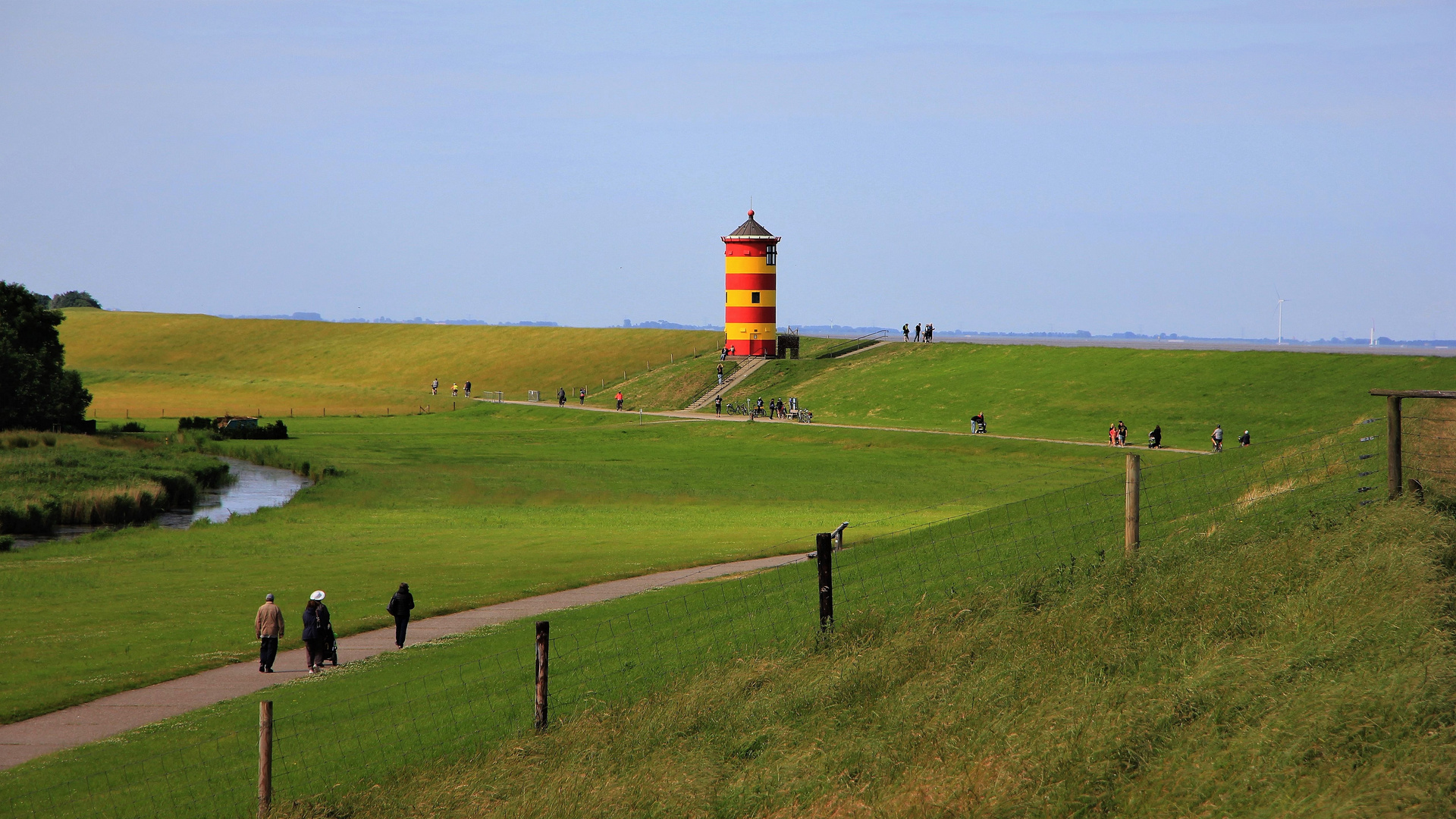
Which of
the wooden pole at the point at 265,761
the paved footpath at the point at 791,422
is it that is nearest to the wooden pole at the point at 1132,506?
the wooden pole at the point at 265,761

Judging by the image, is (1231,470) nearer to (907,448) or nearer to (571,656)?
(571,656)

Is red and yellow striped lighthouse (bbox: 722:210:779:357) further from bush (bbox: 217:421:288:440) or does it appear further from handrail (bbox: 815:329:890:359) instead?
bush (bbox: 217:421:288:440)

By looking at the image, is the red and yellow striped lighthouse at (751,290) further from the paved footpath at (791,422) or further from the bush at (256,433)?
the bush at (256,433)

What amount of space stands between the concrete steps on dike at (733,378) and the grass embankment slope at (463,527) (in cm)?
1549

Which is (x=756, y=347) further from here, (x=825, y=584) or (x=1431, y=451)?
(x=825, y=584)

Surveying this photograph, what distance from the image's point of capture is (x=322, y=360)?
143 meters

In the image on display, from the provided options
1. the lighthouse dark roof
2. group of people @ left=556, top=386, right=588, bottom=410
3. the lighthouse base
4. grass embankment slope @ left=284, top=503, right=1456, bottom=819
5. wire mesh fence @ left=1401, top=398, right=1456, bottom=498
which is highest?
the lighthouse dark roof

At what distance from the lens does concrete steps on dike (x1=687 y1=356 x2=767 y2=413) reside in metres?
89.3

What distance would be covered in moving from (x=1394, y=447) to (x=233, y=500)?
157ft

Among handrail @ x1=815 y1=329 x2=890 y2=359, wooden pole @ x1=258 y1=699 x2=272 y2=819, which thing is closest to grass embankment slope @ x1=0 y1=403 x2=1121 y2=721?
wooden pole @ x1=258 y1=699 x2=272 y2=819

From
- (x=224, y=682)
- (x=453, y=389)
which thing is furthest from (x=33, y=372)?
(x=224, y=682)

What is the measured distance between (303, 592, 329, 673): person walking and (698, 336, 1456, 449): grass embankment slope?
46594 millimetres

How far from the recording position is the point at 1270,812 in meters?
8.15

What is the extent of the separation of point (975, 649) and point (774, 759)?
2.62 meters
